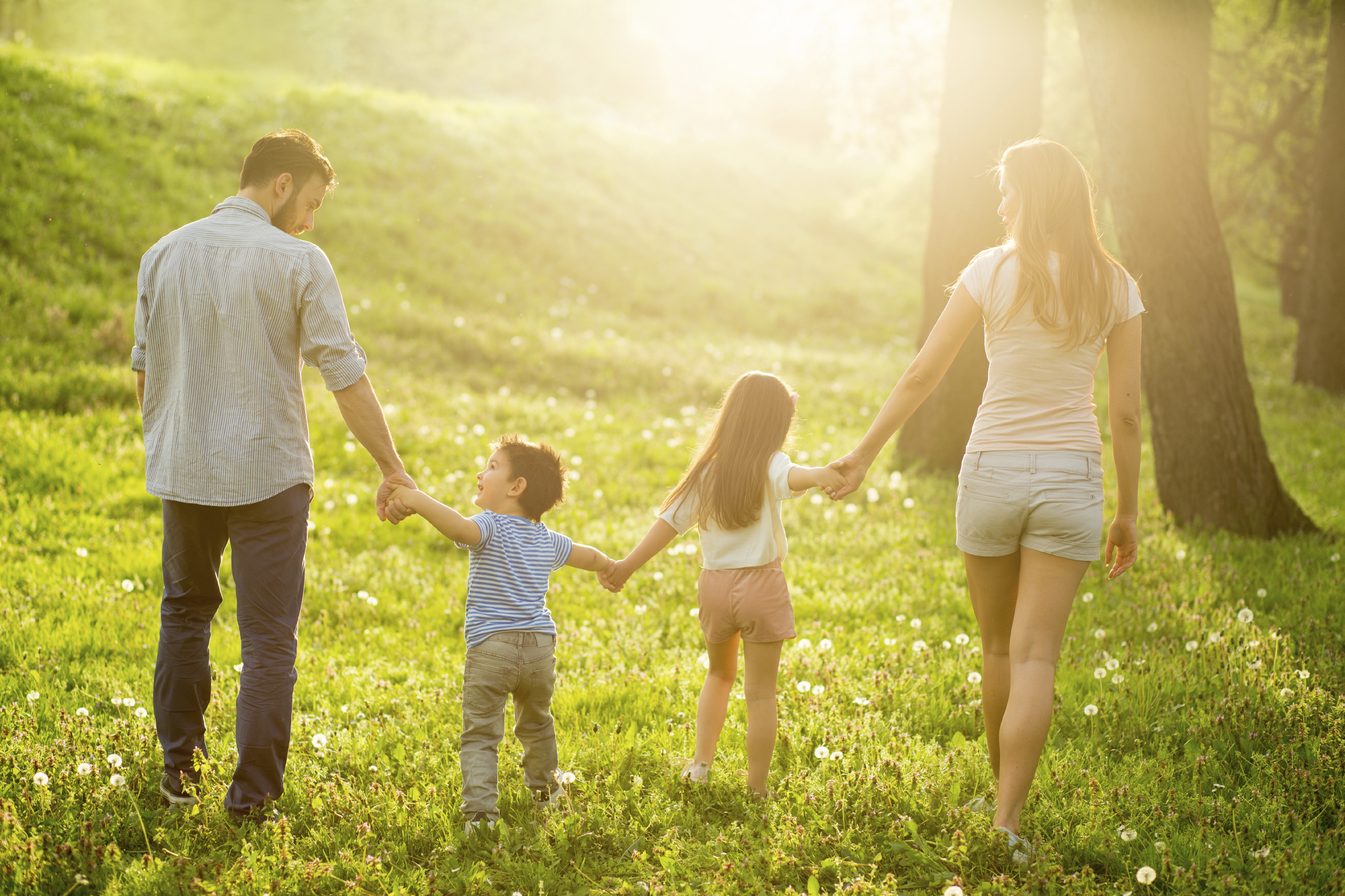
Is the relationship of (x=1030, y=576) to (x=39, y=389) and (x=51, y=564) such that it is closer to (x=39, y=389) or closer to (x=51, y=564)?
(x=51, y=564)

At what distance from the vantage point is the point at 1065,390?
3693mm

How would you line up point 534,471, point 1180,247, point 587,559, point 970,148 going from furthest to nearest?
point 970,148 → point 1180,247 → point 587,559 → point 534,471

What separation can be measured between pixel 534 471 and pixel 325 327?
3.40ft

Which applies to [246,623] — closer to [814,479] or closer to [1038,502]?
[814,479]

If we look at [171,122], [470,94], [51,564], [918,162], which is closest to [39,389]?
[51,564]

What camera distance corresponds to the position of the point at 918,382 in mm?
3936

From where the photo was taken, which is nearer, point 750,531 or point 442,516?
point 442,516

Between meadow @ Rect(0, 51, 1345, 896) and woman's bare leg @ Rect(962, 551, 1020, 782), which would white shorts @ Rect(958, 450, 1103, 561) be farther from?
meadow @ Rect(0, 51, 1345, 896)

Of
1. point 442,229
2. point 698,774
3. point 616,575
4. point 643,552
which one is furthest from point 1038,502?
point 442,229

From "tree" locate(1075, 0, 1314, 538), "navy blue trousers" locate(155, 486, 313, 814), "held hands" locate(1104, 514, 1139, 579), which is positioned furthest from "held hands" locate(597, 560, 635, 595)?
"tree" locate(1075, 0, 1314, 538)

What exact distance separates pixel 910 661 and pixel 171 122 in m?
18.6

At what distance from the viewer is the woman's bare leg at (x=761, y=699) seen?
4.09 metres

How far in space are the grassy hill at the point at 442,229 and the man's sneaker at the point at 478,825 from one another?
8.14 m

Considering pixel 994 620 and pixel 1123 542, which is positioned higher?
pixel 1123 542
